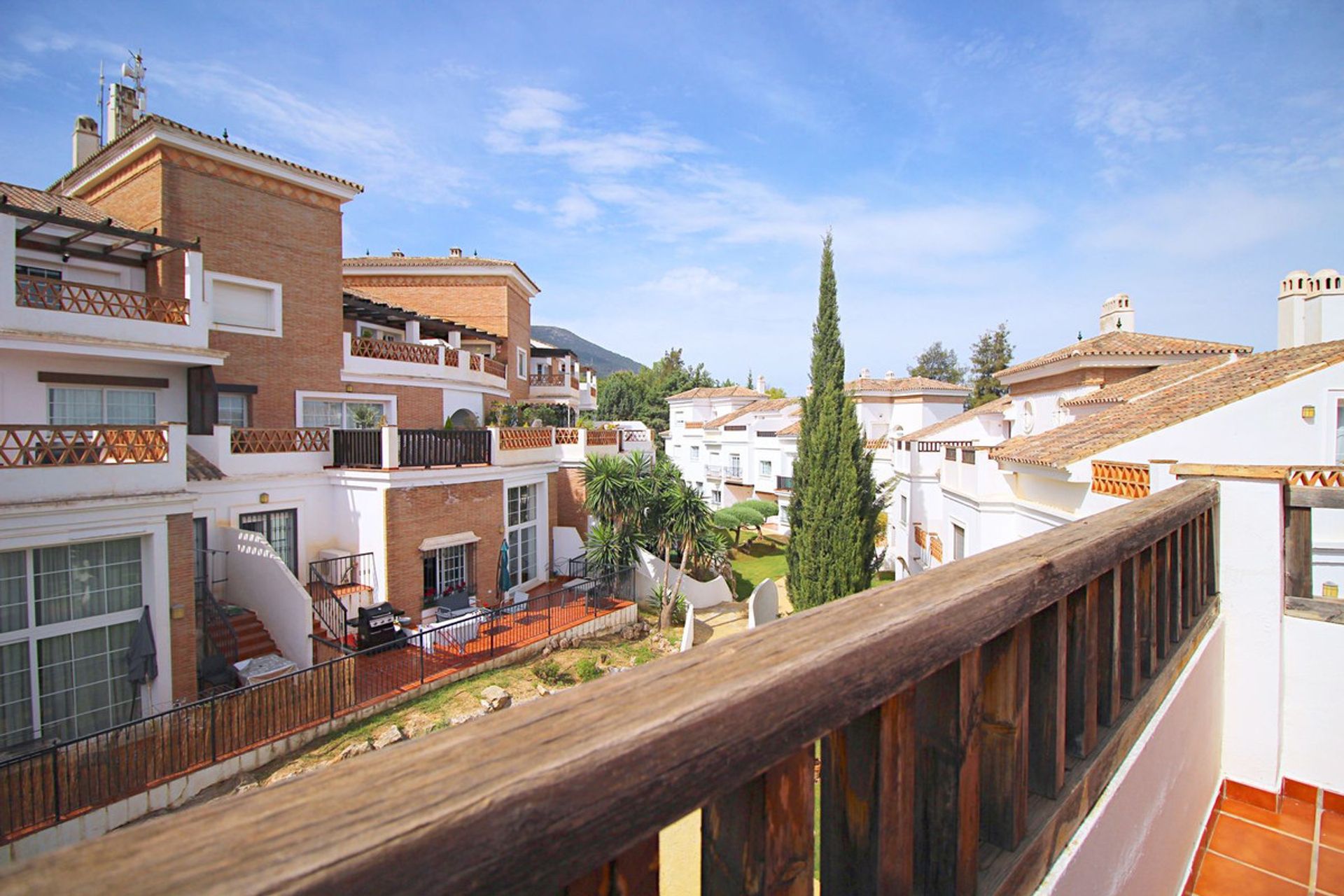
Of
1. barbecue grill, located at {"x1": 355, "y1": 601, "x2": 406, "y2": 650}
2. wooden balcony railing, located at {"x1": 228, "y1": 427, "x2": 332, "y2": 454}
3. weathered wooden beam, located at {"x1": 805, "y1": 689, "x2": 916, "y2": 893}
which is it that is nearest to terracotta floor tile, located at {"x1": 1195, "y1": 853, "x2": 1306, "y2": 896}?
weathered wooden beam, located at {"x1": 805, "y1": 689, "x2": 916, "y2": 893}

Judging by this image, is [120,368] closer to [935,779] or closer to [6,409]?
[6,409]

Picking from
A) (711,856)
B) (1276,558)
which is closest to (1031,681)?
(711,856)

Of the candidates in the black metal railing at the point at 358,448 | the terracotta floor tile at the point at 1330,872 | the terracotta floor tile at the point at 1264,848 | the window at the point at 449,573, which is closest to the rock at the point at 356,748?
the window at the point at 449,573

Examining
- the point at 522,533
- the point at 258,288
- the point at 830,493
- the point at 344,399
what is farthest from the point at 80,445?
the point at 830,493

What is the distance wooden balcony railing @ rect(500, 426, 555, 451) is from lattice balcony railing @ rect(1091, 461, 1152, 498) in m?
13.4

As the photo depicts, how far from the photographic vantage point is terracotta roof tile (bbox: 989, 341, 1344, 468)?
9.09 metres

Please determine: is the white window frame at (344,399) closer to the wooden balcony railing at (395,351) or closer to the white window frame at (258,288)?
the wooden balcony railing at (395,351)

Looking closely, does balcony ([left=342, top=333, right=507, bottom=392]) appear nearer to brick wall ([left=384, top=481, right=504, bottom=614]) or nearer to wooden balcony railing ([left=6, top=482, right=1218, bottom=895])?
brick wall ([left=384, top=481, right=504, bottom=614])

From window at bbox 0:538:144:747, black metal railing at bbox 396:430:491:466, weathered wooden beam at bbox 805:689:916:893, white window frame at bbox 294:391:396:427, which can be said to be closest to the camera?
weathered wooden beam at bbox 805:689:916:893

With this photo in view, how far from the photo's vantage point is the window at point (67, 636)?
8.81 m

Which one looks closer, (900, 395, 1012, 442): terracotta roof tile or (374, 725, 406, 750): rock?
(374, 725, 406, 750): rock

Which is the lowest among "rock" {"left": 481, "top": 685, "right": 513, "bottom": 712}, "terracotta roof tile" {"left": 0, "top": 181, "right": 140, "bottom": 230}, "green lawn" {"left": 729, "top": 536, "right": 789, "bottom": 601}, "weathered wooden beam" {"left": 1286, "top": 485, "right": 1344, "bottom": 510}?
"green lawn" {"left": 729, "top": 536, "right": 789, "bottom": 601}

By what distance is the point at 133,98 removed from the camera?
18.4 metres

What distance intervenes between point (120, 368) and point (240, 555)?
14.8ft
